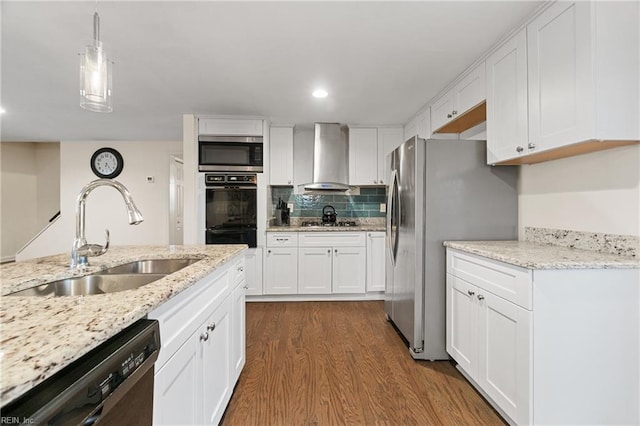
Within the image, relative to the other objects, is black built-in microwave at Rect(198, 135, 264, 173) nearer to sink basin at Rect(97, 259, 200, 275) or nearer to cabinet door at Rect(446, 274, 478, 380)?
sink basin at Rect(97, 259, 200, 275)

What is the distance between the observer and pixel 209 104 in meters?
3.11

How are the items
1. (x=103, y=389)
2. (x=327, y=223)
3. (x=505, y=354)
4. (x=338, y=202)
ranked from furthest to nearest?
1. (x=338, y=202)
2. (x=327, y=223)
3. (x=505, y=354)
4. (x=103, y=389)

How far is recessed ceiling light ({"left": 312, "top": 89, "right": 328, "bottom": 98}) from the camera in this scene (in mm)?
2742

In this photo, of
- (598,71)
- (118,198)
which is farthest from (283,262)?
(118,198)

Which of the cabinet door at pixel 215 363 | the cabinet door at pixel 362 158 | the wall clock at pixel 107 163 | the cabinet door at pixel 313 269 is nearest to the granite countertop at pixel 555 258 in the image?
the cabinet door at pixel 215 363

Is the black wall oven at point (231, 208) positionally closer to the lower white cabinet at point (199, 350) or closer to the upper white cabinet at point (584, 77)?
the lower white cabinet at point (199, 350)

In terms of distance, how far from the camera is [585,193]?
1685 mm

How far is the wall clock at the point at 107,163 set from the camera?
16.3ft

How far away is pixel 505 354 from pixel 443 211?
1.00m

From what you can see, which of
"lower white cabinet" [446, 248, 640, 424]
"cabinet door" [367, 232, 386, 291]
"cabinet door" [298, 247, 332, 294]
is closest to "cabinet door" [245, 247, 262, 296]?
"cabinet door" [298, 247, 332, 294]

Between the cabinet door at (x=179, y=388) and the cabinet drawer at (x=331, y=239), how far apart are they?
93.5 inches

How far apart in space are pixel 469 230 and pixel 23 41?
3403mm

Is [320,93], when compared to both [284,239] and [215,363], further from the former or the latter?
[215,363]

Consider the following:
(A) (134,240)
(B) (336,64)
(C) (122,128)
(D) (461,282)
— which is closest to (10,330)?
(D) (461,282)
